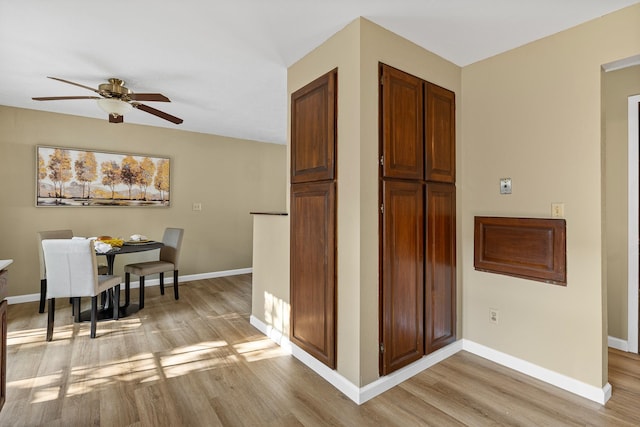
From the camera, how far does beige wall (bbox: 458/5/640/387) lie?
204cm

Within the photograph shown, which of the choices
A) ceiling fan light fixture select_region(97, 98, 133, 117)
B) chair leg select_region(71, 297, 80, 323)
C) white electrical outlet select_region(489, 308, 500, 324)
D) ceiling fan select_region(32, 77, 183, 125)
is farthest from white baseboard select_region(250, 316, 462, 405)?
ceiling fan light fixture select_region(97, 98, 133, 117)

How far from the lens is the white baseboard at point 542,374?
2.02 metres

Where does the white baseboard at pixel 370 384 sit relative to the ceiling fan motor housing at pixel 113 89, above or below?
below

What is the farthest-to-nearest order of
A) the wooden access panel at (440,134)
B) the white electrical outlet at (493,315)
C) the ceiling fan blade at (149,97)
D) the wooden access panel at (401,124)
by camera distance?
the ceiling fan blade at (149,97) < the white electrical outlet at (493,315) < the wooden access panel at (440,134) < the wooden access panel at (401,124)

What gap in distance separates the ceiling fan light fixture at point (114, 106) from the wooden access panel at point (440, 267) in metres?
2.93

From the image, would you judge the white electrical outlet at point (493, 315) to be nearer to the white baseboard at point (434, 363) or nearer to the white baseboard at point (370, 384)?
the white baseboard at point (434, 363)

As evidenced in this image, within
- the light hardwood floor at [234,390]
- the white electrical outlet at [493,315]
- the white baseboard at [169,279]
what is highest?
the white electrical outlet at [493,315]

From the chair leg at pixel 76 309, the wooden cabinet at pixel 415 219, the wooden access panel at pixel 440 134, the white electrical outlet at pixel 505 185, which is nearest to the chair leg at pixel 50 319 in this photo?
the chair leg at pixel 76 309

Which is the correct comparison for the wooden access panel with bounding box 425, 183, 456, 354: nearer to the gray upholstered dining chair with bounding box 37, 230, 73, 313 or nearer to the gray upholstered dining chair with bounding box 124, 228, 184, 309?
the gray upholstered dining chair with bounding box 124, 228, 184, 309

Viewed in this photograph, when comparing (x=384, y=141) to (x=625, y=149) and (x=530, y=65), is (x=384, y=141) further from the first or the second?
(x=625, y=149)

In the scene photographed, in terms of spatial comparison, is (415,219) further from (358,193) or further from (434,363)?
(434,363)

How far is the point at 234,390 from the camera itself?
2139mm

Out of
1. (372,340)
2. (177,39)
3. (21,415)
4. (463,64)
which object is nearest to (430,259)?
(372,340)

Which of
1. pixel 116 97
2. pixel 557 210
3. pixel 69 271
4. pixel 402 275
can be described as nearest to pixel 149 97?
pixel 116 97
